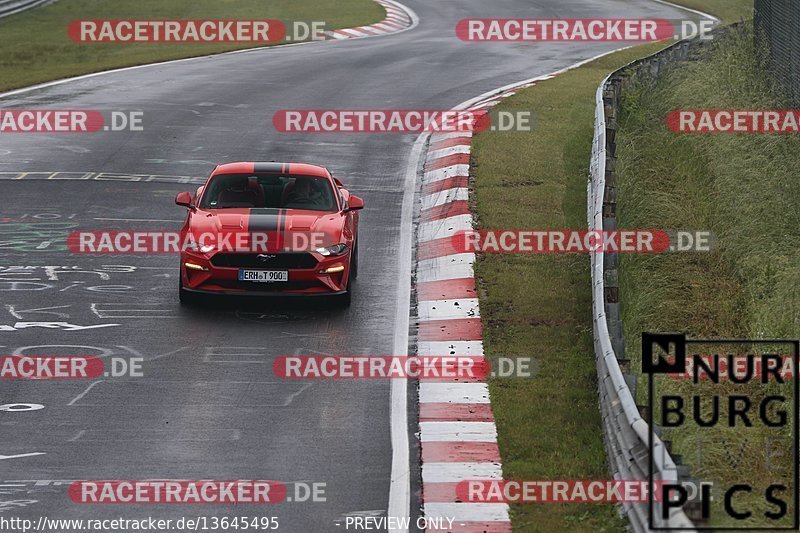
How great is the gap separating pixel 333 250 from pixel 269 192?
1.48 meters

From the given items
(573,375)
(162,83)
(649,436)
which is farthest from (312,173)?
(162,83)

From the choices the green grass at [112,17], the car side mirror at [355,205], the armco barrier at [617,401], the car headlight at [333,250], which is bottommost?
the armco barrier at [617,401]

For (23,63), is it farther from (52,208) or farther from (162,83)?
(52,208)

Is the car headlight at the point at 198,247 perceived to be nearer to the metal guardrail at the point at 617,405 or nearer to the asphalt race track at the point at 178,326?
the asphalt race track at the point at 178,326

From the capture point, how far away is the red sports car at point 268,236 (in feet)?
47.4

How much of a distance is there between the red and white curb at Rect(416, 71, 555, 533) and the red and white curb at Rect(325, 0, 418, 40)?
2080cm

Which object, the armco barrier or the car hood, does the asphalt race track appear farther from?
the armco barrier

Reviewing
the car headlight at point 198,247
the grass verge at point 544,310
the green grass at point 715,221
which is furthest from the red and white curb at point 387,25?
the car headlight at point 198,247

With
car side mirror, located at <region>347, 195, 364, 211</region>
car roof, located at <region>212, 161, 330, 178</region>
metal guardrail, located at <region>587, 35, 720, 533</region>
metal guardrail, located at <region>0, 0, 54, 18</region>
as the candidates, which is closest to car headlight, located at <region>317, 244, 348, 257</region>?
car side mirror, located at <region>347, 195, 364, 211</region>

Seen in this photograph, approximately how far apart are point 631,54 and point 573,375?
24.6 metres

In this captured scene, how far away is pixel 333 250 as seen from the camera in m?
14.7

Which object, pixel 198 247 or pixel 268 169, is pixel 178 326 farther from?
pixel 268 169

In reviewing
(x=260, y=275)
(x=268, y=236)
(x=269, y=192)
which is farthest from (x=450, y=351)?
(x=269, y=192)

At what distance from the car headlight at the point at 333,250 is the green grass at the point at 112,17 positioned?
16.8 metres
